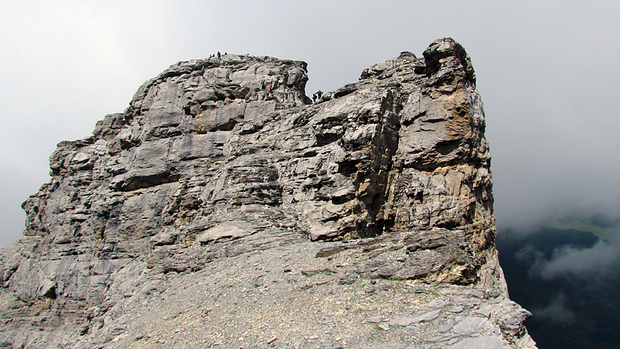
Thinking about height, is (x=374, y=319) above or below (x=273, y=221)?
below

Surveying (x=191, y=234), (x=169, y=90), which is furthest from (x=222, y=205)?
(x=169, y=90)

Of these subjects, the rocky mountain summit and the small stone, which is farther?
the rocky mountain summit

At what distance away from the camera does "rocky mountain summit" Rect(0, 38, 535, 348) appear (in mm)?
11219

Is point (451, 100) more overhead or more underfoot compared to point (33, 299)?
more overhead

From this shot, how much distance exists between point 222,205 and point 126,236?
15145 millimetres

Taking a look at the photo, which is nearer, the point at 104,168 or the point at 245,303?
the point at 245,303

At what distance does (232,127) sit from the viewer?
3228 centimetres

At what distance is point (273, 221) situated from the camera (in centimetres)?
2053

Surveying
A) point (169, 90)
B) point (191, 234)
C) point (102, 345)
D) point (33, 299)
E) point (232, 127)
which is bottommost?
point (33, 299)

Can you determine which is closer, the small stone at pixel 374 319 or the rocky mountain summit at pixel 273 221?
the small stone at pixel 374 319

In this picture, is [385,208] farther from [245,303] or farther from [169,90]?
[169,90]

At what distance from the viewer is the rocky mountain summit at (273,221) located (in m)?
11.2

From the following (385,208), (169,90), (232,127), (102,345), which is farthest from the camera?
(169,90)

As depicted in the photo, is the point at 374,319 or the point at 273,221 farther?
the point at 273,221
